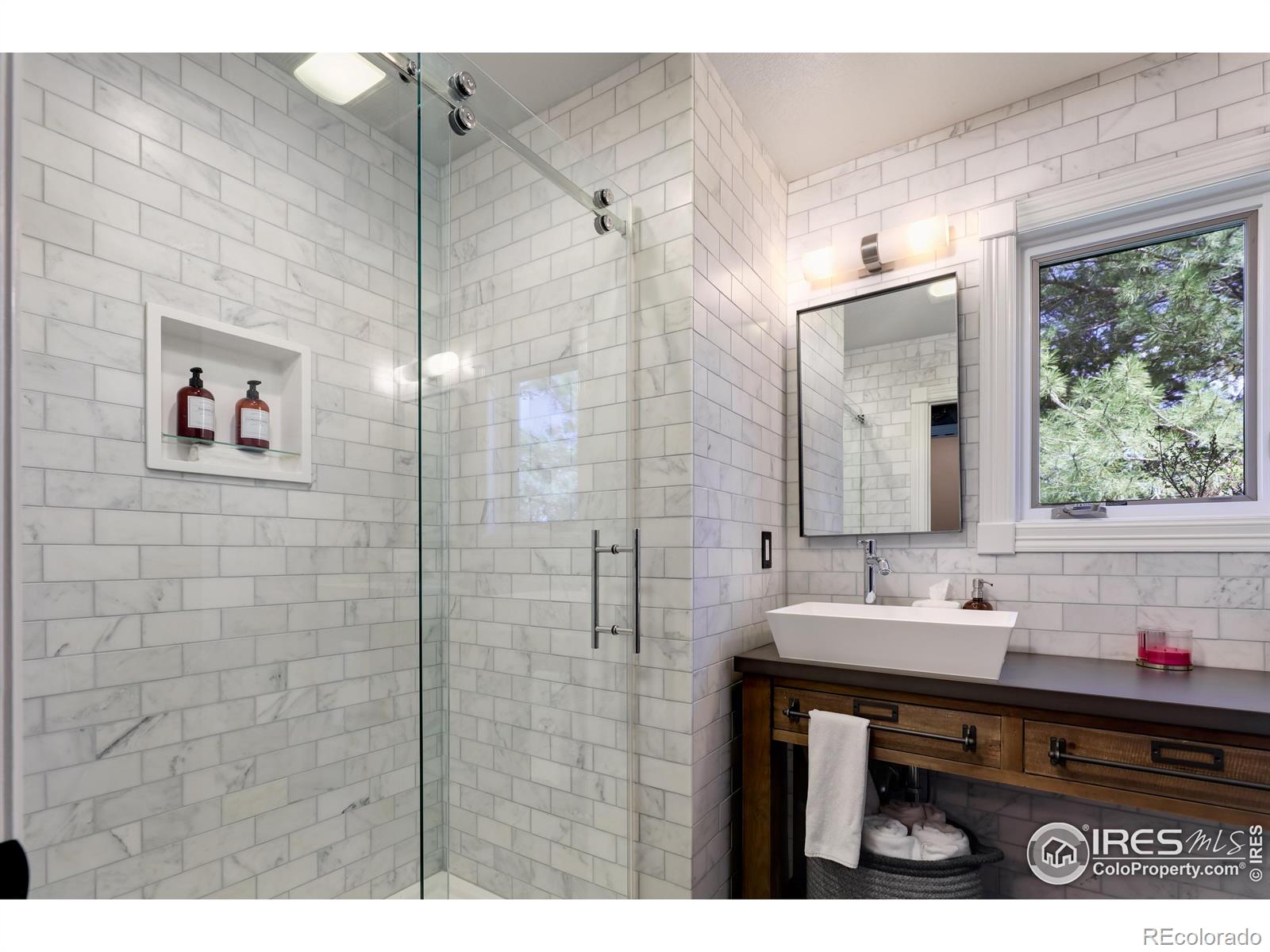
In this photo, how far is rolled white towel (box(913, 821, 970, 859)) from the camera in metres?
1.80

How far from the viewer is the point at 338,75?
1.26 metres

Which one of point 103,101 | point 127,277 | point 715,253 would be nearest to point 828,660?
point 715,253

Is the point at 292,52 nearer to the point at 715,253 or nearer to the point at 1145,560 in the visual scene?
the point at 715,253

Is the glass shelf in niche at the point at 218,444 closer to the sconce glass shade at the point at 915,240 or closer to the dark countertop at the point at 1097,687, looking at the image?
the dark countertop at the point at 1097,687

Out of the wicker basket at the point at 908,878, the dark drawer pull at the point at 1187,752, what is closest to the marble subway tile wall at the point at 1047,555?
the wicker basket at the point at 908,878

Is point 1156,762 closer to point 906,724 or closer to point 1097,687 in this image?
point 1097,687

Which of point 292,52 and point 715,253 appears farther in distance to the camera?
point 715,253

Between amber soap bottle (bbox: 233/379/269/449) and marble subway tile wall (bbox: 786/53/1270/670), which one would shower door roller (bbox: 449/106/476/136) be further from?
marble subway tile wall (bbox: 786/53/1270/670)

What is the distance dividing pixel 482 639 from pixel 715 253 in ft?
4.37

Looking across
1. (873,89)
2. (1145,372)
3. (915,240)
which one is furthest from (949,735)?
(873,89)

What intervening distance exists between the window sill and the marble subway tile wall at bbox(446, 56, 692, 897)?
1.07m

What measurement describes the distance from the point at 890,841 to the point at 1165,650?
0.91 m

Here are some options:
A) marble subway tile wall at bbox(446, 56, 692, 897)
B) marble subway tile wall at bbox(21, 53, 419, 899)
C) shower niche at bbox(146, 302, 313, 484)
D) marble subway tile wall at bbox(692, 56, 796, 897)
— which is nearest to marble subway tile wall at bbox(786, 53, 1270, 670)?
marble subway tile wall at bbox(692, 56, 796, 897)

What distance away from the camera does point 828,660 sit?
1926 millimetres
